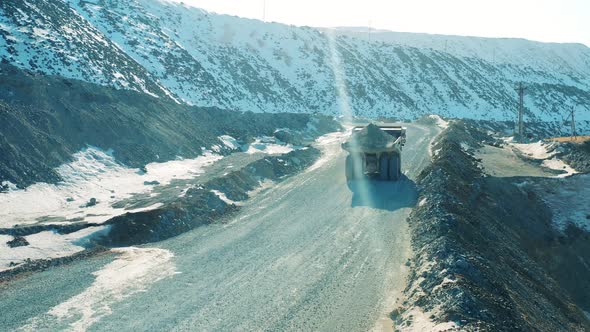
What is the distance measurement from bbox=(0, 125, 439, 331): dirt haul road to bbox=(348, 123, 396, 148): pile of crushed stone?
4.91m

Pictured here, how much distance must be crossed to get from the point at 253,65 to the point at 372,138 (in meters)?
55.3

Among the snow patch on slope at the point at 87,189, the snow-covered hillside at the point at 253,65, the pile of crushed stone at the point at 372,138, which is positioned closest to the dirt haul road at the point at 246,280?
the pile of crushed stone at the point at 372,138

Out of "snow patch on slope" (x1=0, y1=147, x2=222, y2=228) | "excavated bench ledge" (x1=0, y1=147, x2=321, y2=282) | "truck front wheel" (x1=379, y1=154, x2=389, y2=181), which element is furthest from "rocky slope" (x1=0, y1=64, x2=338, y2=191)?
"truck front wheel" (x1=379, y1=154, x2=389, y2=181)

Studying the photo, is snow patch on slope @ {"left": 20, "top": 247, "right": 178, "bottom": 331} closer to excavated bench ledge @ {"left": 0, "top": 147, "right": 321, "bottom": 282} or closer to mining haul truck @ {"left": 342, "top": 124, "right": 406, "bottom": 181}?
excavated bench ledge @ {"left": 0, "top": 147, "right": 321, "bottom": 282}

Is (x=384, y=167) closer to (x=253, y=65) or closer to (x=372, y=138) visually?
(x=372, y=138)

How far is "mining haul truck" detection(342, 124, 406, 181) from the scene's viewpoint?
998 inches

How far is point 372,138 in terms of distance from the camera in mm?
25625

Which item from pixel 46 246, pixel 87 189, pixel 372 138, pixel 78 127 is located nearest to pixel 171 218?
pixel 46 246

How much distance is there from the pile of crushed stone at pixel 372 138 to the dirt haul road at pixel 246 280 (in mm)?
4914

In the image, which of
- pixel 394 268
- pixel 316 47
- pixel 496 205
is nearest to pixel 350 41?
pixel 316 47

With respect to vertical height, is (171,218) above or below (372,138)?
below

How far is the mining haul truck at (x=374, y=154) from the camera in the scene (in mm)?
25344

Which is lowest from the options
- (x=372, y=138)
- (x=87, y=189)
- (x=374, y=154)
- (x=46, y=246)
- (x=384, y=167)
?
(x=87, y=189)

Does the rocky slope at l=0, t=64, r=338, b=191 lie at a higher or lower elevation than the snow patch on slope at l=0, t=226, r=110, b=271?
higher
